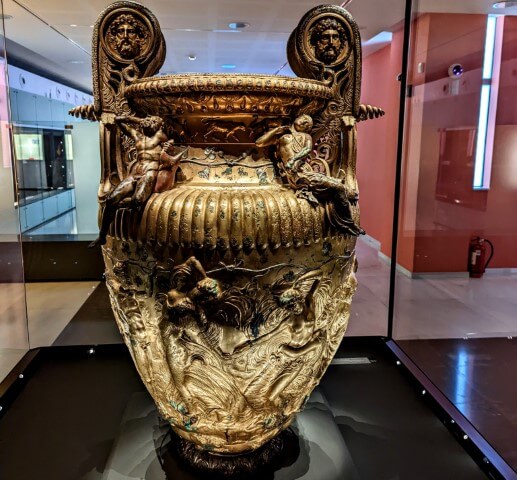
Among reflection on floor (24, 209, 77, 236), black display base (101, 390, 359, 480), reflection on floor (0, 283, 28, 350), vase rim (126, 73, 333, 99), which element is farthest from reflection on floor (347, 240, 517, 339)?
reflection on floor (24, 209, 77, 236)

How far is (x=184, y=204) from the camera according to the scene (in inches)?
59.4

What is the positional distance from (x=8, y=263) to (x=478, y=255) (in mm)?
3259

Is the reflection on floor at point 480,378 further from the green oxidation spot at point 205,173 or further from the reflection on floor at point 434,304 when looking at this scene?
the green oxidation spot at point 205,173

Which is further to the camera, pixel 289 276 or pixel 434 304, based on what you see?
pixel 434 304

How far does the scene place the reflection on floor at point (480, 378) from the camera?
7.55 feet

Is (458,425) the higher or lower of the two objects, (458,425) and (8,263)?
the lower

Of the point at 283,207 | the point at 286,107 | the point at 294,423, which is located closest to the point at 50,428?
the point at 294,423

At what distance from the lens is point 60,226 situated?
423 centimetres

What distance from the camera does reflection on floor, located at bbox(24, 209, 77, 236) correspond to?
408 centimetres

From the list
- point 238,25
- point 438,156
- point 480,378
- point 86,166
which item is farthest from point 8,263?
point 438,156

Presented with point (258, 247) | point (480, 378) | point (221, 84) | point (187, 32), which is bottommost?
point (480, 378)

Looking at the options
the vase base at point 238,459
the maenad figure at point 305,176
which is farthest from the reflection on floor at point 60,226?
the maenad figure at point 305,176

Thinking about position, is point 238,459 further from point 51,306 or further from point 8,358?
point 51,306

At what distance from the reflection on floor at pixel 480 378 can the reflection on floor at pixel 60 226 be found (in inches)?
107
